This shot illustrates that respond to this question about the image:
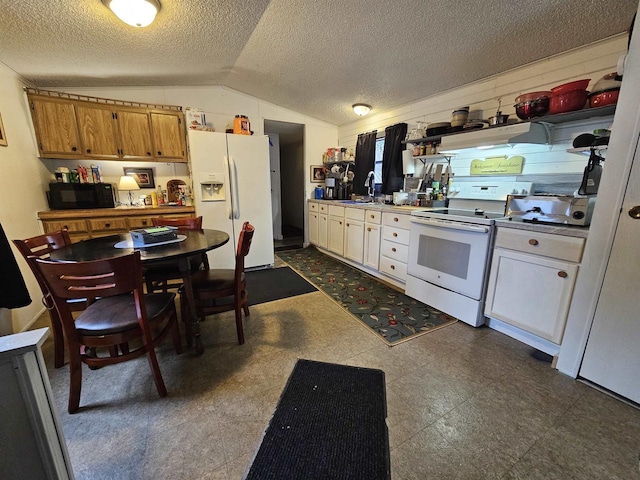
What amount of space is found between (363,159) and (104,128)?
341 centimetres

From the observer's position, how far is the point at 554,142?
2170 millimetres

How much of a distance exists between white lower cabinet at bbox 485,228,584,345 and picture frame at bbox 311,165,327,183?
335cm

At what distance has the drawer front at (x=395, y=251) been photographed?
2891 millimetres

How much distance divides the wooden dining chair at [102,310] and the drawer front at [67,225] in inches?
73.2

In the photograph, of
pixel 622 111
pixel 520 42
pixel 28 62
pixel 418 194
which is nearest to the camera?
pixel 622 111

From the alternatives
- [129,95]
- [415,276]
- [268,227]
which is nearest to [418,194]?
[415,276]

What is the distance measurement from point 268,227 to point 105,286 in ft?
8.12

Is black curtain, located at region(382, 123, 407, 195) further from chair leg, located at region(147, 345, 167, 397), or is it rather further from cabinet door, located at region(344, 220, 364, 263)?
chair leg, located at region(147, 345, 167, 397)

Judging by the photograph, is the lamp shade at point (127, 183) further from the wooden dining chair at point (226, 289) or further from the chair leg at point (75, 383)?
the chair leg at point (75, 383)

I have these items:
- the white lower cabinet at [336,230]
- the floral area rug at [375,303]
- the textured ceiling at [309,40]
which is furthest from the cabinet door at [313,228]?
the textured ceiling at [309,40]

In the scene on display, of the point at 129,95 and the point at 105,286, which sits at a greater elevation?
the point at 129,95

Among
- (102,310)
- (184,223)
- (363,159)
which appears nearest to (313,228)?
(363,159)

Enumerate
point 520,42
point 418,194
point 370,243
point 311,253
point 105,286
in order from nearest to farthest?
1. point 105,286
2. point 520,42
3. point 418,194
4. point 370,243
5. point 311,253

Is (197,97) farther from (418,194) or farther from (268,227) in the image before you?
(418,194)
